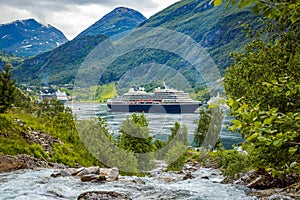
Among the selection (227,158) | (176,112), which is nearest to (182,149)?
(227,158)

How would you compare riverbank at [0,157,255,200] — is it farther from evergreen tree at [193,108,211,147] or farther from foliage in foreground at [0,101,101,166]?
evergreen tree at [193,108,211,147]

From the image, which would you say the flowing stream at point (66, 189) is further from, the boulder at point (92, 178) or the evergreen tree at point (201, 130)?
the evergreen tree at point (201, 130)

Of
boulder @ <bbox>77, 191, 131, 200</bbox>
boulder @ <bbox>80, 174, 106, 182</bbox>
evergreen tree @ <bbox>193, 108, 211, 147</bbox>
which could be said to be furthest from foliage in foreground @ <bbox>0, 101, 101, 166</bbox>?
evergreen tree @ <bbox>193, 108, 211, 147</bbox>

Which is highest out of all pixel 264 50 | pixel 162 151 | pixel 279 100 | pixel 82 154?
pixel 264 50

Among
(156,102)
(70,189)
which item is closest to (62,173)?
(70,189)

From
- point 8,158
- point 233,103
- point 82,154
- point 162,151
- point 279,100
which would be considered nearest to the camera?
point 233,103

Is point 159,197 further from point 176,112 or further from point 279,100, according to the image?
point 176,112

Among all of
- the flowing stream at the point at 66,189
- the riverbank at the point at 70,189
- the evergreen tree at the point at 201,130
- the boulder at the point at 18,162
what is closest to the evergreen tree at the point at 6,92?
the boulder at the point at 18,162

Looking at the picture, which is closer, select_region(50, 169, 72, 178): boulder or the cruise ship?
select_region(50, 169, 72, 178): boulder
